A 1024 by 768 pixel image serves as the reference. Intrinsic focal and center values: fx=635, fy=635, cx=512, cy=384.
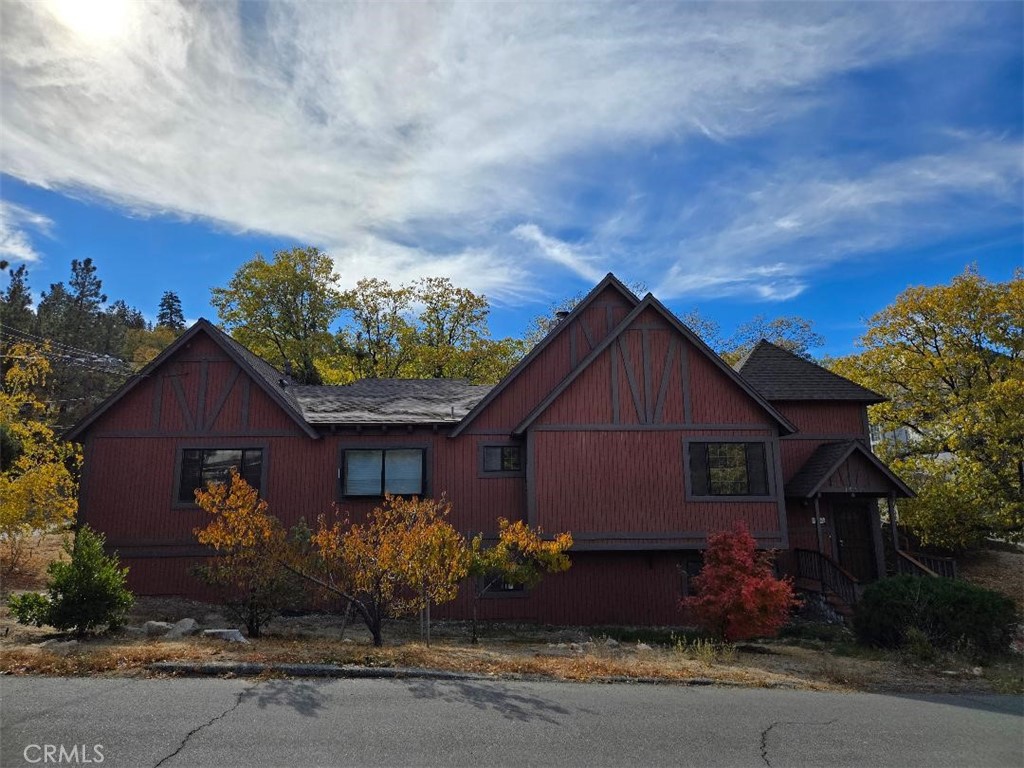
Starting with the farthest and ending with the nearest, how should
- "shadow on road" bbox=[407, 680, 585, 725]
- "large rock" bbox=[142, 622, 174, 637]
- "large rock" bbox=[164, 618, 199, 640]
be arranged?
"large rock" bbox=[142, 622, 174, 637], "large rock" bbox=[164, 618, 199, 640], "shadow on road" bbox=[407, 680, 585, 725]

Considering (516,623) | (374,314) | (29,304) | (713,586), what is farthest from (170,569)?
(29,304)

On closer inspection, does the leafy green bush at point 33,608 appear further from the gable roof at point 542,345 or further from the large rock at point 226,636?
the gable roof at point 542,345

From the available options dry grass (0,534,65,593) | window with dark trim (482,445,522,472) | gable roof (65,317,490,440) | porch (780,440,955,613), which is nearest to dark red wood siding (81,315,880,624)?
window with dark trim (482,445,522,472)

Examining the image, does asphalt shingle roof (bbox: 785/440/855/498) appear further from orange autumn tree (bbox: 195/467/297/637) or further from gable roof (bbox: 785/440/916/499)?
orange autumn tree (bbox: 195/467/297/637)

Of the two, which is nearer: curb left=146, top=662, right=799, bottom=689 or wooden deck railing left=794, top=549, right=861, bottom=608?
curb left=146, top=662, right=799, bottom=689

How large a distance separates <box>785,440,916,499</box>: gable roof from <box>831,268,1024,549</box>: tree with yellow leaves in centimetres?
494

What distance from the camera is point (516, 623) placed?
57.6 ft

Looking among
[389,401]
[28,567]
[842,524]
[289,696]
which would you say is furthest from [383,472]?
[842,524]

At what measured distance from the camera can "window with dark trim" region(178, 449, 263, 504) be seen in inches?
697

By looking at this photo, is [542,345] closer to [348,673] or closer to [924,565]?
[348,673]

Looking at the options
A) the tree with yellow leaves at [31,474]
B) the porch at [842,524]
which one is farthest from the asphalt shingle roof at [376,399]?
the porch at [842,524]

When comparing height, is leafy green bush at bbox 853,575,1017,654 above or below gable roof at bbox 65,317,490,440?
below

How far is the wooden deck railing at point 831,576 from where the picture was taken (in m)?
17.6

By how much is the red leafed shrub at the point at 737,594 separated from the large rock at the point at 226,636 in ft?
30.3
